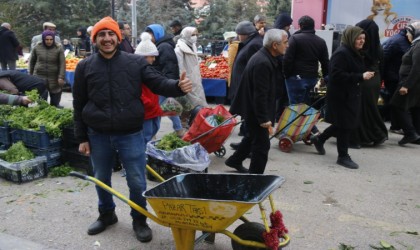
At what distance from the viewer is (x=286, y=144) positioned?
686cm

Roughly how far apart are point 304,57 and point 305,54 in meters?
0.05

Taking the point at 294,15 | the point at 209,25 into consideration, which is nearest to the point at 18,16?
the point at 209,25

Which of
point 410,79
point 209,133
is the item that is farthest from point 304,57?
point 209,133

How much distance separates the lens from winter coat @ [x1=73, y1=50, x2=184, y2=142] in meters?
3.55

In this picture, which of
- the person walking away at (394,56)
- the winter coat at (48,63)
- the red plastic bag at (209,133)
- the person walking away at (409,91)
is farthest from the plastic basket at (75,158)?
the person walking away at (394,56)

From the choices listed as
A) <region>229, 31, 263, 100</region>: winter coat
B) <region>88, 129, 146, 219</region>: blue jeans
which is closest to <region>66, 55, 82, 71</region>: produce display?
<region>229, 31, 263, 100</region>: winter coat

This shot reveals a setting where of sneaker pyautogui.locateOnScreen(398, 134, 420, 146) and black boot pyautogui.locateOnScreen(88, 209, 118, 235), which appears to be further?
sneaker pyautogui.locateOnScreen(398, 134, 420, 146)

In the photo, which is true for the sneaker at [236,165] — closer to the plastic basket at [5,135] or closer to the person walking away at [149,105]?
the person walking away at [149,105]

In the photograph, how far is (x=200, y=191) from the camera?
355cm

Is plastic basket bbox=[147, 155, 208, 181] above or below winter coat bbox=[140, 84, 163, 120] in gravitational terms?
below

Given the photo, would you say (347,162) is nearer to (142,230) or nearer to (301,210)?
(301,210)

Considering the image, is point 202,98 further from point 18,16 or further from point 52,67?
point 18,16

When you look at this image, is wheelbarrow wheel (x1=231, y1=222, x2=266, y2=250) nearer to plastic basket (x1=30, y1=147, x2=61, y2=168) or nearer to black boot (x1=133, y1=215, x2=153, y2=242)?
black boot (x1=133, y1=215, x2=153, y2=242)

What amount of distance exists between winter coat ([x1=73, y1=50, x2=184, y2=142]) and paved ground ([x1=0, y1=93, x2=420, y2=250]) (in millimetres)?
1132
